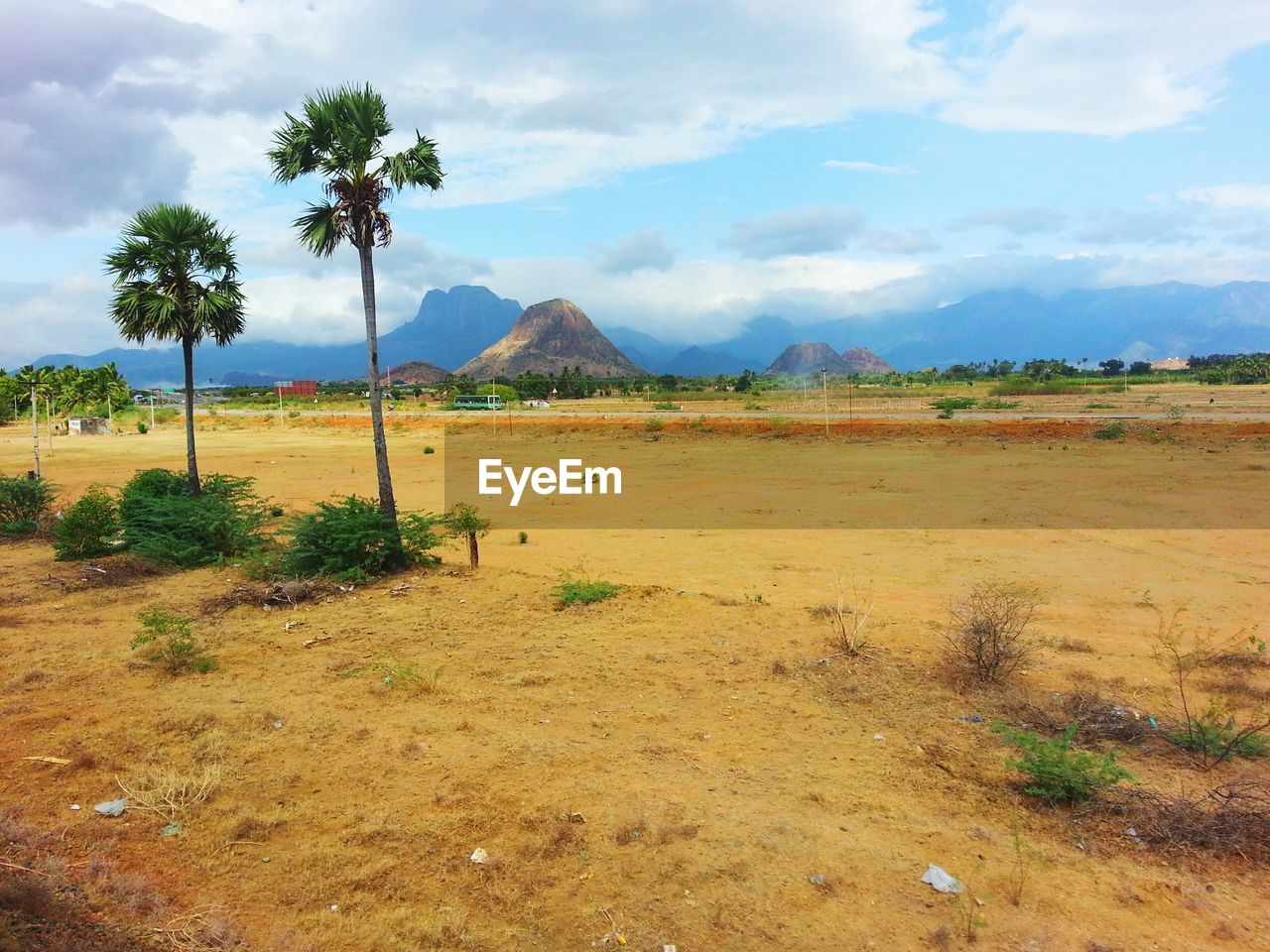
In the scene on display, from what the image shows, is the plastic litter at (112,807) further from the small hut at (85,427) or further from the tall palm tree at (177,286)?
the small hut at (85,427)

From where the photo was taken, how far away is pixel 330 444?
41250mm

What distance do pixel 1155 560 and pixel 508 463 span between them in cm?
2314

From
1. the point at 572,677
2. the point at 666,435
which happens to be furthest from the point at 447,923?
the point at 666,435

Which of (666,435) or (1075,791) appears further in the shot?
(666,435)

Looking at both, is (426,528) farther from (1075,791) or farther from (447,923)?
(1075,791)

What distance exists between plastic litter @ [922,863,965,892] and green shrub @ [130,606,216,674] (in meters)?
6.82

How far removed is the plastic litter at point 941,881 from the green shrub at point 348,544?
28.9ft

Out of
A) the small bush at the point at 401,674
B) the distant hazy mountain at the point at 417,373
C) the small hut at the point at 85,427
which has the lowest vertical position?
the small bush at the point at 401,674

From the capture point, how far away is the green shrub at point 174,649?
7.55m

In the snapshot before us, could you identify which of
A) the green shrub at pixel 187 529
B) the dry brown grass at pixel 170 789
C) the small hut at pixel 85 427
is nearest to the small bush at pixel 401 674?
the dry brown grass at pixel 170 789

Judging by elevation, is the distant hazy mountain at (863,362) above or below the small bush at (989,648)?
above

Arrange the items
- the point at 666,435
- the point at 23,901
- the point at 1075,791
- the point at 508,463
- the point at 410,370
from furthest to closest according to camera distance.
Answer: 1. the point at 410,370
2. the point at 666,435
3. the point at 508,463
4. the point at 1075,791
5. the point at 23,901

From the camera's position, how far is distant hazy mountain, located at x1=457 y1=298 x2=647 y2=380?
167 metres

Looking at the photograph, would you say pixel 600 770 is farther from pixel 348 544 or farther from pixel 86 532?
pixel 86 532
